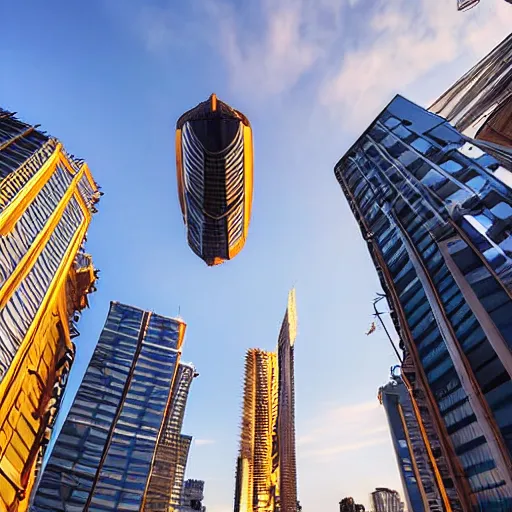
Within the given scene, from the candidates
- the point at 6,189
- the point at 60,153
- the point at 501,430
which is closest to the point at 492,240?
the point at 501,430

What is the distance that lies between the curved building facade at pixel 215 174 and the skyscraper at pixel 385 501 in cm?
5229

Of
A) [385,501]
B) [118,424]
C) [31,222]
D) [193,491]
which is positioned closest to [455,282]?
[31,222]

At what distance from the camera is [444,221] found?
51.4ft

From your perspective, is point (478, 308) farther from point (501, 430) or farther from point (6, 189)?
point (6, 189)

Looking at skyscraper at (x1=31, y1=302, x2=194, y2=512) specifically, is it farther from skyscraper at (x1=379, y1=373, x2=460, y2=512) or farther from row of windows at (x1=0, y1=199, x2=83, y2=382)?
skyscraper at (x1=379, y1=373, x2=460, y2=512)

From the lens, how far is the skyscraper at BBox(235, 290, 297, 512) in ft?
148

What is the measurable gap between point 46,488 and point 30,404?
1693cm

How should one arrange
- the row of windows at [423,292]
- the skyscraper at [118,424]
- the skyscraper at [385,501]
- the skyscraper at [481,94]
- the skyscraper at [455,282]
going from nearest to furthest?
1. the skyscraper at [455,282]
2. the row of windows at [423,292]
3. the skyscraper at [481,94]
4. the skyscraper at [118,424]
5. the skyscraper at [385,501]

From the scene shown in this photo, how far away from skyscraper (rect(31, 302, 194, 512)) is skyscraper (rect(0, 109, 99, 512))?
14.2 metres

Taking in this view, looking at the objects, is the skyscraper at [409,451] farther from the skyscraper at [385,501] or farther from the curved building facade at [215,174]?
the skyscraper at [385,501]

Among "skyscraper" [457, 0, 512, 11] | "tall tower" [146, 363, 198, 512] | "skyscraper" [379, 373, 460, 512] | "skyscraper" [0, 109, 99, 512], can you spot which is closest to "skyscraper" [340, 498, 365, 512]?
"skyscraper" [379, 373, 460, 512]

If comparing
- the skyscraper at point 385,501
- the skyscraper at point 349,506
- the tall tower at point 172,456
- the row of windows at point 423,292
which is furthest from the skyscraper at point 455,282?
the skyscraper at point 385,501

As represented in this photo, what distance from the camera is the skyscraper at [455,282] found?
1077cm

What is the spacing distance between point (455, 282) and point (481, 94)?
2390 cm
